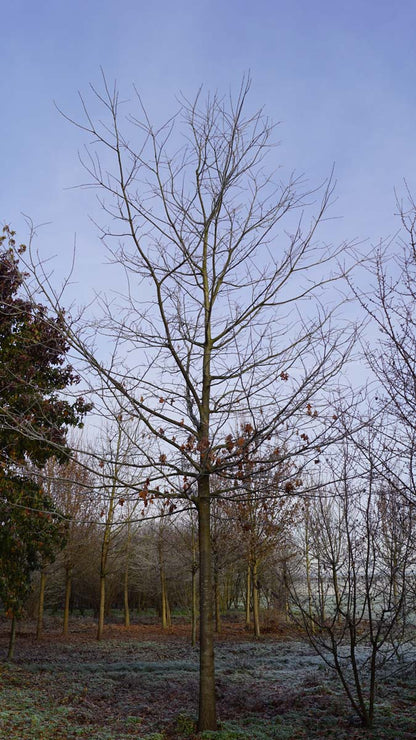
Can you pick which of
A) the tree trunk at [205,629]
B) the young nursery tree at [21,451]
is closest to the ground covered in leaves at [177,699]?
the tree trunk at [205,629]

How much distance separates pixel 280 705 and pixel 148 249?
724 centimetres

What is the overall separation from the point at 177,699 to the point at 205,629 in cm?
304

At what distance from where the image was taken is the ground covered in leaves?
256 inches

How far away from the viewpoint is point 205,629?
22.0ft

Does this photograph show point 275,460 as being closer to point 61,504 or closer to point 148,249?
point 148,249

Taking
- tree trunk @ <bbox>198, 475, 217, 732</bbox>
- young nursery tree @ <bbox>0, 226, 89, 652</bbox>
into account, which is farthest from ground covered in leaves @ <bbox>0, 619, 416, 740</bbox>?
young nursery tree @ <bbox>0, 226, 89, 652</bbox>

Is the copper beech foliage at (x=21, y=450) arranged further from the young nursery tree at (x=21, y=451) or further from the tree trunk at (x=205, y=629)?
the tree trunk at (x=205, y=629)

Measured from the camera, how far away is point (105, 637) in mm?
21391

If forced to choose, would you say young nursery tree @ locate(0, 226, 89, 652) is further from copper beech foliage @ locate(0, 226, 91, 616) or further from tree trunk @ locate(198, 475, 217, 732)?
tree trunk @ locate(198, 475, 217, 732)

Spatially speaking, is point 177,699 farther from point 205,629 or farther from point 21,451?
point 21,451

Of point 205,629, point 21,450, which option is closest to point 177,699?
point 205,629

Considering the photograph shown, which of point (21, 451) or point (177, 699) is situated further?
point (21, 451)

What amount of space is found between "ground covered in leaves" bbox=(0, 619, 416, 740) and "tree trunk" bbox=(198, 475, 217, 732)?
9.9 inches

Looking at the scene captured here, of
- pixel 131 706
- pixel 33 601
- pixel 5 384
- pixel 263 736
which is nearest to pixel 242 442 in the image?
pixel 263 736
